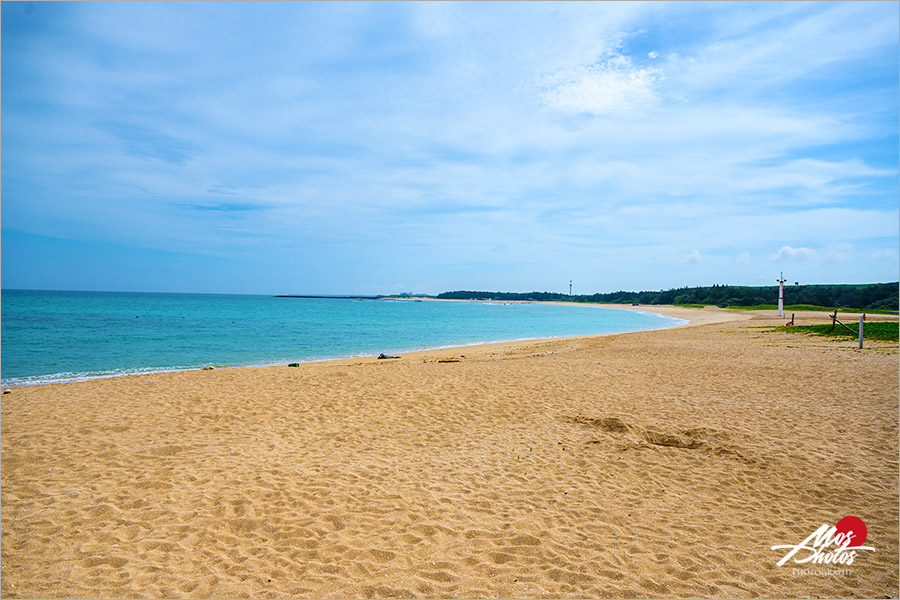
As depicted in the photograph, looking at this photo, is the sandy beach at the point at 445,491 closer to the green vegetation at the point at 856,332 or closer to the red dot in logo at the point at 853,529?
the red dot in logo at the point at 853,529

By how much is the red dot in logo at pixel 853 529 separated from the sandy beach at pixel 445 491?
0.32 ft

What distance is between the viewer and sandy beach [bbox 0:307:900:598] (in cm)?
420

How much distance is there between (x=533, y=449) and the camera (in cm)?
761

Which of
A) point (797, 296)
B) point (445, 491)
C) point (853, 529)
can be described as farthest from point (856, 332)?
point (797, 296)

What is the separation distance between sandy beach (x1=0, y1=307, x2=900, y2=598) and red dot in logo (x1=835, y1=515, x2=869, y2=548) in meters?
0.10

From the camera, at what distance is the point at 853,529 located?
5148mm

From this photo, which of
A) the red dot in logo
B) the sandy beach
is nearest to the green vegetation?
the sandy beach

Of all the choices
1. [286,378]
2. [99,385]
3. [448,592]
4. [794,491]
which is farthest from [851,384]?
[99,385]

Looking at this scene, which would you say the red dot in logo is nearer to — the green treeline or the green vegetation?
the green vegetation

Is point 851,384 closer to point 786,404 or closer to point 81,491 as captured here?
point 786,404

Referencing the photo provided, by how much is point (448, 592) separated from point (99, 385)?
543 inches

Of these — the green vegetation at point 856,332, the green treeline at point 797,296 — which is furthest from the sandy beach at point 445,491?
the green treeline at point 797,296

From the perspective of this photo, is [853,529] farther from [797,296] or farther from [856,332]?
[797,296]

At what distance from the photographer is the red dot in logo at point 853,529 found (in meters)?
4.95
